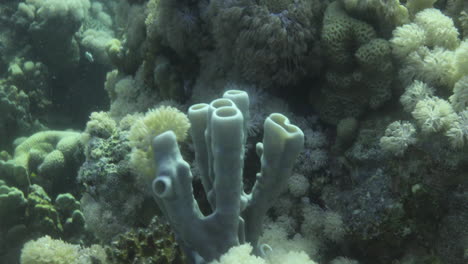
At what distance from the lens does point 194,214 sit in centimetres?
236

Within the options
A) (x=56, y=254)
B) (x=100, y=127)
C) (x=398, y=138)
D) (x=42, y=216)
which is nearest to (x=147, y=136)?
(x=56, y=254)

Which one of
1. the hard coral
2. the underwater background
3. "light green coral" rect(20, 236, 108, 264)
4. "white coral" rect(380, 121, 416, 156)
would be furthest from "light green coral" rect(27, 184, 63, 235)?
"white coral" rect(380, 121, 416, 156)

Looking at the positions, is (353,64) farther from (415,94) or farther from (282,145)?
(282,145)

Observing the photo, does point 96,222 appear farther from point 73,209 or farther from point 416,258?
point 416,258

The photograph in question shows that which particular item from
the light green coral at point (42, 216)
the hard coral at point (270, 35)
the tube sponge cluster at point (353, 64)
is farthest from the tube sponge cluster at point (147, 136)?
the light green coral at point (42, 216)

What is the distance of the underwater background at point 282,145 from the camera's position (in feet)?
7.84

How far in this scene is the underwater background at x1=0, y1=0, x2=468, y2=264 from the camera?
239 cm

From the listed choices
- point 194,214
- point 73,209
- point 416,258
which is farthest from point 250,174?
point 73,209

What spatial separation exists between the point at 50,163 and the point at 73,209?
0.95 metres

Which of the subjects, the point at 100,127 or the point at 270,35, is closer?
the point at 270,35

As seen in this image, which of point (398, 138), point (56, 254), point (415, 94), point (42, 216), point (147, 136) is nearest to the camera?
point (147, 136)

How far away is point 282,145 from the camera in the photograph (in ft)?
7.34

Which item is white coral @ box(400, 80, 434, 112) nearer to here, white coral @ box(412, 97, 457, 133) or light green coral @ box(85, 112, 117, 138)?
white coral @ box(412, 97, 457, 133)

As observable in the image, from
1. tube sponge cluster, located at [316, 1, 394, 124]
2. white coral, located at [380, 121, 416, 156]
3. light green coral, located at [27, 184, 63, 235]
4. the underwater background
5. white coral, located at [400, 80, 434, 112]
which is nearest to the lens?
the underwater background
